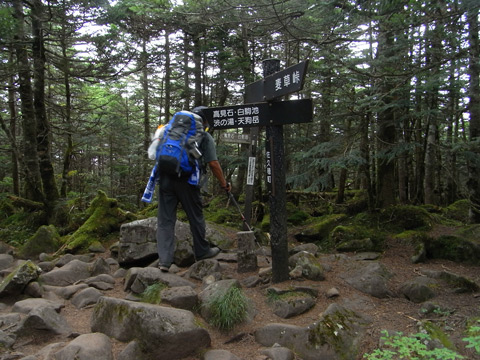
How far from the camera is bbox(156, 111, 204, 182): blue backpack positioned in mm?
4685

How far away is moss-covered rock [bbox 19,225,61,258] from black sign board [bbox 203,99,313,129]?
512 cm

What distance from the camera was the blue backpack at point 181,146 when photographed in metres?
4.68

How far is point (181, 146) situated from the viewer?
187 inches

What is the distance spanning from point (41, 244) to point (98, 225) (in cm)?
126

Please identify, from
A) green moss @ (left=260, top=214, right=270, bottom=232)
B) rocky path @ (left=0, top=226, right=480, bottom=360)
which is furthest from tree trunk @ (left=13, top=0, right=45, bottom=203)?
green moss @ (left=260, top=214, right=270, bottom=232)

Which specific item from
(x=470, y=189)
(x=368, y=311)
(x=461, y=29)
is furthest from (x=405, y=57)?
(x=368, y=311)

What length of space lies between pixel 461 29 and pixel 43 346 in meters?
7.83

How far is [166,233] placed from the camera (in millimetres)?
5109

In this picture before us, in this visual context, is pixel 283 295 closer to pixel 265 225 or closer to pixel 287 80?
pixel 287 80

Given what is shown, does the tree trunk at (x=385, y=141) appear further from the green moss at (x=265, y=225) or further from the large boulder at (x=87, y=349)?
the large boulder at (x=87, y=349)

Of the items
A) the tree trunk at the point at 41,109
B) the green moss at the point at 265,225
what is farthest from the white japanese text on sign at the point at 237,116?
the tree trunk at the point at 41,109

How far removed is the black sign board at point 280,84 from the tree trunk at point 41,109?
7.08 m

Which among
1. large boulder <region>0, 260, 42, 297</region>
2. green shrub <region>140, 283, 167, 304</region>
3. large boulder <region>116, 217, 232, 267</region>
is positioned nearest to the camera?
green shrub <region>140, 283, 167, 304</region>

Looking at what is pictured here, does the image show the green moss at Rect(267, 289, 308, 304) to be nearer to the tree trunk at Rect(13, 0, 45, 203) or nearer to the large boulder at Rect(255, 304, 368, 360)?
the large boulder at Rect(255, 304, 368, 360)
